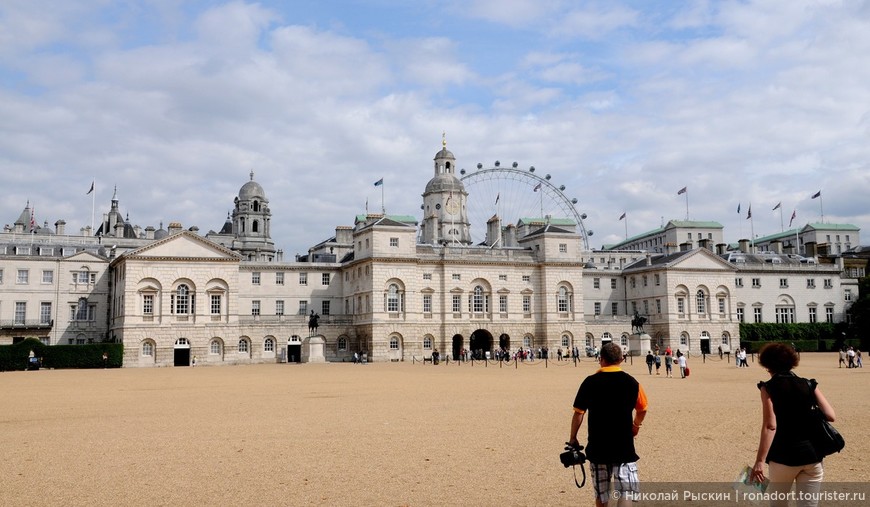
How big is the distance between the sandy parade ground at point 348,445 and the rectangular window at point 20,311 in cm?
3955

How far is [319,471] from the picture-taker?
1329 cm

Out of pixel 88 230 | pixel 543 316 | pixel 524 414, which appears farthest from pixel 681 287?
pixel 88 230

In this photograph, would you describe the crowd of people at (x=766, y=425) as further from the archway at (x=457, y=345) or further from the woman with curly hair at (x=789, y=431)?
the archway at (x=457, y=345)

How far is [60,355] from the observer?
5519 cm

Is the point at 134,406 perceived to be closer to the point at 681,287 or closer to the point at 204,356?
the point at 204,356

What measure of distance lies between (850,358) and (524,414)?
3147 cm

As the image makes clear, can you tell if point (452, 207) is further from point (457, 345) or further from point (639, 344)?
point (639, 344)

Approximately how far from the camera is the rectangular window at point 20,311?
2532 inches

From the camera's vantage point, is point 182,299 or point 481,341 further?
point 481,341

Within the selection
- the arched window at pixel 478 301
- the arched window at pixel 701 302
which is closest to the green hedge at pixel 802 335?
the arched window at pixel 701 302

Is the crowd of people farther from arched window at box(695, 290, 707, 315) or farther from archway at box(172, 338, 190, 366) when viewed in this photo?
arched window at box(695, 290, 707, 315)

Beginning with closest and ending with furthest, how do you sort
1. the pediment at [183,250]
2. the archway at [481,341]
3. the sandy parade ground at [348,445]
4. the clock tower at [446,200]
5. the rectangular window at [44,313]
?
the sandy parade ground at [348,445], the pediment at [183,250], the rectangular window at [44,313], the archway at [481,341], the clock tower at [446,200]

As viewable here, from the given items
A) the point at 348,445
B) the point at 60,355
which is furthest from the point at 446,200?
the point at 348,445

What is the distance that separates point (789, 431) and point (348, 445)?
402 inches
